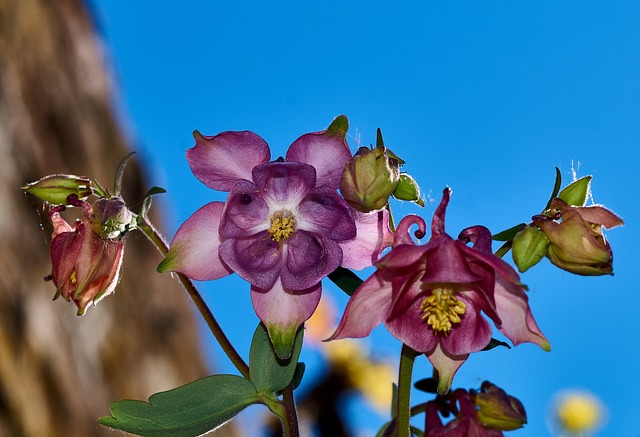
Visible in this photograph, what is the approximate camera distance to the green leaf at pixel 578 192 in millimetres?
1186

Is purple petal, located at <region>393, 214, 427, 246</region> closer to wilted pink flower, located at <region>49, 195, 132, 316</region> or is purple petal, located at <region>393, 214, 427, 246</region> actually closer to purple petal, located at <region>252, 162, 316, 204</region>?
purple petal, located at <region>252, 162, 316, 204</region>

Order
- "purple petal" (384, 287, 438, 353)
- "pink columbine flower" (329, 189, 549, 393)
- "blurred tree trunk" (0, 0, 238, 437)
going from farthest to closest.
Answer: "blurred tree trunk" (0, 0, 238, 437) → "purple petal" (384, 287, 438, 353) → "pink columbine flower" (329, 189, 549, 393)

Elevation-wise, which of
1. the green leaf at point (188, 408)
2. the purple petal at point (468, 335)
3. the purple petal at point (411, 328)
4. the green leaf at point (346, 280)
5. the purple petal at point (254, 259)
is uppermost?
the purple petal at point (254, 259)

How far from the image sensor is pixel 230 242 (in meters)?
1.19

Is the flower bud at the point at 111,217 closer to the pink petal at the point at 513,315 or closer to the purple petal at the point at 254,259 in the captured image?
the purple petal at the point at 254,259

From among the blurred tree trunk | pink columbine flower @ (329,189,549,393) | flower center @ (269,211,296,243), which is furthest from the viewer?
the blurred tree trunk

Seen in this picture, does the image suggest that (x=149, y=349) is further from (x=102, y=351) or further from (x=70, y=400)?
(x=70, y=400)

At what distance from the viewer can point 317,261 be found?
117 cm

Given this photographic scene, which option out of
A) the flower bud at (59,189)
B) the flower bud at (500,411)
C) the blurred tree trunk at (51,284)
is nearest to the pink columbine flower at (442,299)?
the flower bud at (500,411)

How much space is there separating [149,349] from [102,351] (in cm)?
56

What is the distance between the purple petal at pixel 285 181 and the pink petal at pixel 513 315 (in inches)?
12.2

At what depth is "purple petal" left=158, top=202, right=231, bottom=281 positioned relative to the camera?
118 centimetres

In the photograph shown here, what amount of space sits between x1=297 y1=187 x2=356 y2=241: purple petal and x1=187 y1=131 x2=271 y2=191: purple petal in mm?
96

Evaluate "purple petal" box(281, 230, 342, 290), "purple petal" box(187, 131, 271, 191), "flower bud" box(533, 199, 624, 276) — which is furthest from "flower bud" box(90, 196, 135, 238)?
"flower bud" box(533, 199, 624, 276)
